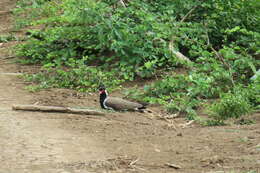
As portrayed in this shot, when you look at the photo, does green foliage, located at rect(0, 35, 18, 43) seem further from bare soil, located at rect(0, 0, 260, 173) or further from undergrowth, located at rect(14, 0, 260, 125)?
bare soil, located at rect(0, 0, 260, 173)

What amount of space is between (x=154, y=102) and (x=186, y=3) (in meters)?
3.78

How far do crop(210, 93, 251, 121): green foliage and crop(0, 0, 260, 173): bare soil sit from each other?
24 centimetres

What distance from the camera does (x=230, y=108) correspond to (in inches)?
308

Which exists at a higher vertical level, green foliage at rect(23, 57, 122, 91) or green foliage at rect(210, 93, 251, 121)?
A: green foliage at rect(210, 93, 251, 121)

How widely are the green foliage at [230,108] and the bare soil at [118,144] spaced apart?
0.24m

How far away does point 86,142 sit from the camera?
644cm

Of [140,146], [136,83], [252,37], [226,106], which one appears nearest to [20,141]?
[140,146]

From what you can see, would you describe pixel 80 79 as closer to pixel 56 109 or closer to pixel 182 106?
pixel 56 109

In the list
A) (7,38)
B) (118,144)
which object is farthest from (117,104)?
(7,38)

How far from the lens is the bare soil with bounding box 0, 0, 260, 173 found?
538 centimetres

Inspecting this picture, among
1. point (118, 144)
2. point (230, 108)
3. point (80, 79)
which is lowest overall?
point (80, 79)

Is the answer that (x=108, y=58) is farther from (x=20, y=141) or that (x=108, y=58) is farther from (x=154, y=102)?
(x=20, y=141)

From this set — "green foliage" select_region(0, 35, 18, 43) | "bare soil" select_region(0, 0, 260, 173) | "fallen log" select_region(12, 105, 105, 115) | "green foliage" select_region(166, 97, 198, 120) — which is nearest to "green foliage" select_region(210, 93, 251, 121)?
Answer: "bare soil" select_region(0, 0, 260, 173)

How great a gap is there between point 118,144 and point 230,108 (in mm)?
2060
